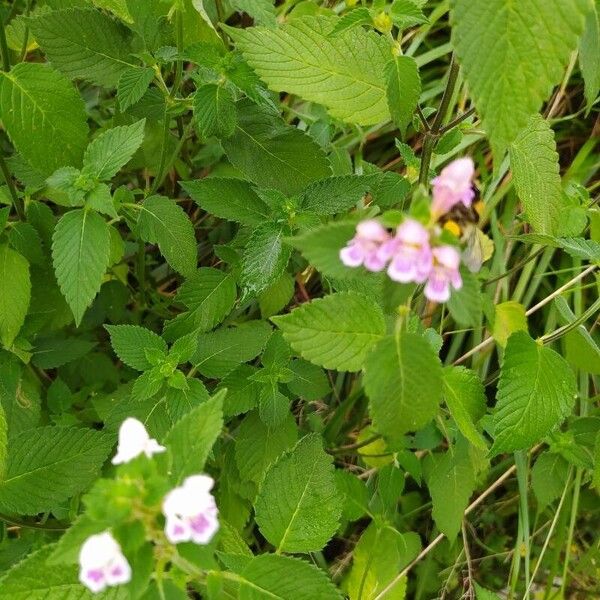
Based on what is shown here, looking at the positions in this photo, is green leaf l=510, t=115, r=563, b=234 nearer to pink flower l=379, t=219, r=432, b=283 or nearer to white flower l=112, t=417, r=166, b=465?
pink flower l=379, t=219, r=432, b=283

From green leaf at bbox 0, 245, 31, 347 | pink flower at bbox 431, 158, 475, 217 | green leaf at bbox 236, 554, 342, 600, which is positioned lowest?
green leaf at bbox 236, 554, 342, 600

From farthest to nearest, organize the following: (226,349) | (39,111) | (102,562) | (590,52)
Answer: (226,349) → (39,111) → (590,52) → (102,562)

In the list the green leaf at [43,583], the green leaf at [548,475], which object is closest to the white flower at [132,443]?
the green leaf at [43,583]

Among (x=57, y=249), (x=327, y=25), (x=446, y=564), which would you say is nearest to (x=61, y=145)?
(x=57, y=249)

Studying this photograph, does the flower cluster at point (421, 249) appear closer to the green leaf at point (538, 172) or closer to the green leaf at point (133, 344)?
the green leaf at point (538, 172)

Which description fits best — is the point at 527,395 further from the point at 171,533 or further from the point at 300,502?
the point at 171,533

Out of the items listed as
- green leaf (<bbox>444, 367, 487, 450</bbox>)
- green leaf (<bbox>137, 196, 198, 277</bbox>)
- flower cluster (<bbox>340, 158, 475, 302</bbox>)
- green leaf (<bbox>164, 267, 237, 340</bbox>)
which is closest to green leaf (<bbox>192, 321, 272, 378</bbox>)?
green leaf (<bbox>164, 267, 237, 340</bbox>)

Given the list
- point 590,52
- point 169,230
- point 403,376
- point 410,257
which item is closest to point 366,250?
point 410,257
